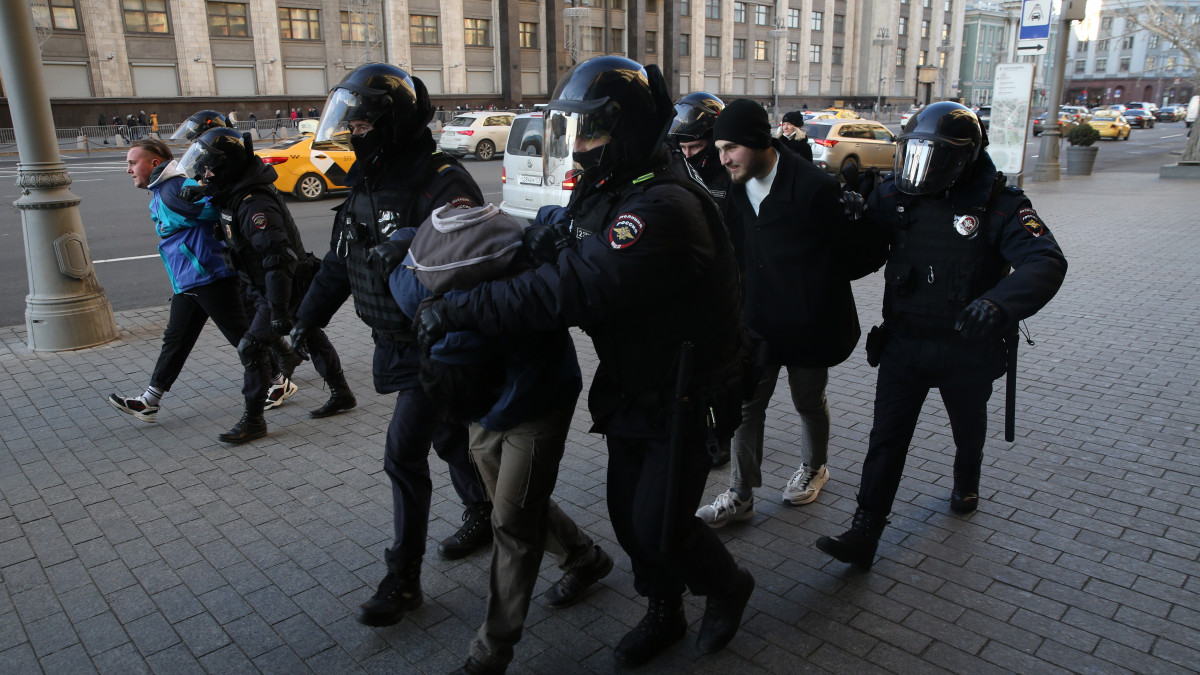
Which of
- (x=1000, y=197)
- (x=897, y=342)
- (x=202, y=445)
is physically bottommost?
(x=202, y=445)

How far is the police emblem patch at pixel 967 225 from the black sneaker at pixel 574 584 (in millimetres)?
1958

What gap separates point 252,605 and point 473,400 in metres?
1.52

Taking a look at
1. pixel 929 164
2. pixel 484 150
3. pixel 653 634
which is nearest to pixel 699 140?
pixel 929 164

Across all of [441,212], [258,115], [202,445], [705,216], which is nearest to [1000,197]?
[705,216]

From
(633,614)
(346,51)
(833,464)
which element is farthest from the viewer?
(346,51)

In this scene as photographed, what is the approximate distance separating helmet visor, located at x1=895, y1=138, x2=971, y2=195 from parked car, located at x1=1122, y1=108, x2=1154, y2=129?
6643 centimetres

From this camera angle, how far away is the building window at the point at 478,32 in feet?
185

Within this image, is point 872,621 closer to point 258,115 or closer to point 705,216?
point 705,216

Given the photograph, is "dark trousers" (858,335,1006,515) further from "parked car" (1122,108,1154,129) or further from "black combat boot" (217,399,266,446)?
"parked car" (1122,108,1154,129)

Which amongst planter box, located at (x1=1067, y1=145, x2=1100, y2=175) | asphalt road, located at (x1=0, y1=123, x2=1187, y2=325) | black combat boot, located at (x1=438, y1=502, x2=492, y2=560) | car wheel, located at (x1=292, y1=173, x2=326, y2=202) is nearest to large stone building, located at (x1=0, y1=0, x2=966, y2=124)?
asphalt road, located at (x1=0, y1=123, x2=1187, y2=325)

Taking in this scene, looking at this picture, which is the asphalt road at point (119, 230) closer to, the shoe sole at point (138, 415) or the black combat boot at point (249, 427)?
the shoe sole at point (138, 415)

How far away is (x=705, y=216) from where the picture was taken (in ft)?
8.26

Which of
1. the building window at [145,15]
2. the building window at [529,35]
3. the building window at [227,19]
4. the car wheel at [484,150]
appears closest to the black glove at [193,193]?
the car wheel at [484,150]

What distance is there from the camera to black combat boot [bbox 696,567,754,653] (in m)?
2.94
